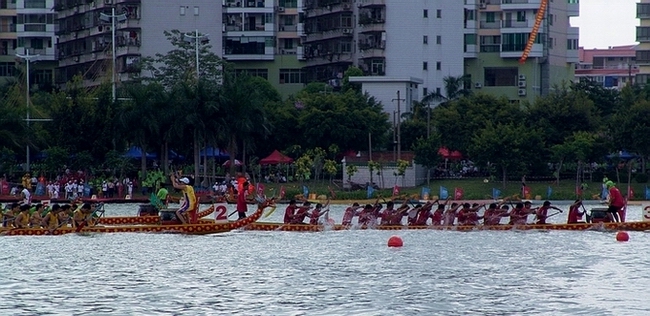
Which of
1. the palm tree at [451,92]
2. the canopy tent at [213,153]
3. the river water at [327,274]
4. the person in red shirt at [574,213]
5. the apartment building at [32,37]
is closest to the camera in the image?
the river water at [327,274]

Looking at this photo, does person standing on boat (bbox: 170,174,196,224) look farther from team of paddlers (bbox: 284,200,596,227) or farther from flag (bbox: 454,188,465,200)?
flag (bbox: 454,188,465,200)

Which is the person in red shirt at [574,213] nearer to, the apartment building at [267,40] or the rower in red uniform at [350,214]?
the rower in red uniform at [350,214]

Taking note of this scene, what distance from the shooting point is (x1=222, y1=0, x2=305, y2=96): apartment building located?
101438 millimetres

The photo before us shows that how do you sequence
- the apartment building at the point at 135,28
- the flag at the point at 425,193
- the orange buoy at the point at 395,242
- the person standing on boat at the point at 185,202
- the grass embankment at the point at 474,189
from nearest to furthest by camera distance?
1. the orange buoy at the point at 395,242
2. the person standing on boat at the point at 185,202
3. the flag at the point at 425,193
4. the grass embankment at the point at 474,189
5. the apartment building at the point at 135,28

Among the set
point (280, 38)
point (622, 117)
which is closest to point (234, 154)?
point (622, 117)

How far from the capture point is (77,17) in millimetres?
102938

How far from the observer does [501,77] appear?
100 meters

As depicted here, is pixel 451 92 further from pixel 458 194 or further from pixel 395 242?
pixel 395 242

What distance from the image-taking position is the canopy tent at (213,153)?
251 ft

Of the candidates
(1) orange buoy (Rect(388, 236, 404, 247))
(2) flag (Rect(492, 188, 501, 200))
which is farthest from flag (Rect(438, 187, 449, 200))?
(1) orange buoy (Rect(388, 236, 404, 247))

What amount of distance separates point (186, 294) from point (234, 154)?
48.0m

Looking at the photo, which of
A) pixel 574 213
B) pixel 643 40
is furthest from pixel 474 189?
pixel 643 40

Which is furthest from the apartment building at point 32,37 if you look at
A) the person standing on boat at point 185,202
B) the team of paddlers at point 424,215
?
the person standing on boat at point 185,202

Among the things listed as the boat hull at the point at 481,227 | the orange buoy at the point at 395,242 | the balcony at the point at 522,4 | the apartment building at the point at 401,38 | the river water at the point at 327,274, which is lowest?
the river water at the point at 327,274
